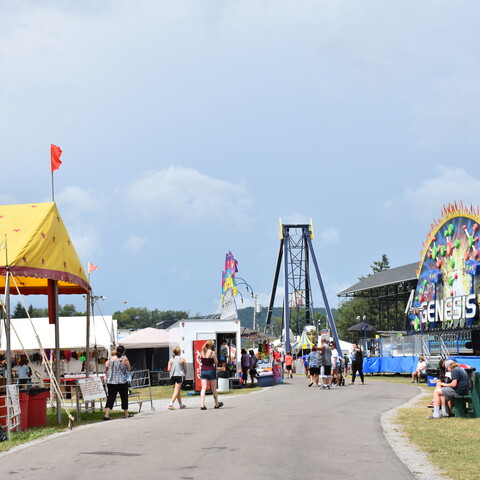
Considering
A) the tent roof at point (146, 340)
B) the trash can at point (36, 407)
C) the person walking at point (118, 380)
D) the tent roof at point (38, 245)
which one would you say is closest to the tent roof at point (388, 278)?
the tent roof at point (146, 340)

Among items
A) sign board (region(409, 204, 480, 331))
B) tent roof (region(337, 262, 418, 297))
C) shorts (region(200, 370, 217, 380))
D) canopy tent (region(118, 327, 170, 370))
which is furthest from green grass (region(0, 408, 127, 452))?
tent roof (region(337, 262, 418, 297))

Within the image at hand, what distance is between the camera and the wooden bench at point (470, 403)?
14.5 meters

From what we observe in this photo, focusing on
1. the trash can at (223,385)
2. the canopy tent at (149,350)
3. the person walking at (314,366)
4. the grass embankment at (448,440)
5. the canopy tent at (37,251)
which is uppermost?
the canopy tent at (37,251)

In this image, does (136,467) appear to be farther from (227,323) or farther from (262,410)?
(227,323)

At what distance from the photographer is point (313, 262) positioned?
6412 cm

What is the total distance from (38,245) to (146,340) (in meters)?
21.5

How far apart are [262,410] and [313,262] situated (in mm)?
47752

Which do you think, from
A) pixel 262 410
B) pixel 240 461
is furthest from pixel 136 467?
pixel 262 410

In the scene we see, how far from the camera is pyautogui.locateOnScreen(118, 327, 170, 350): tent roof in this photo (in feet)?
116

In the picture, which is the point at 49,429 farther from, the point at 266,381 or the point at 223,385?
the point at 266,381

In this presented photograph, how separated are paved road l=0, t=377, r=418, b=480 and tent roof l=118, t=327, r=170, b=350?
19098mm

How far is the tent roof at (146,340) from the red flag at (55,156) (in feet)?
60.6

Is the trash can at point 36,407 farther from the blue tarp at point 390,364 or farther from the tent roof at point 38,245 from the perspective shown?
the blue tarp at point 390,364

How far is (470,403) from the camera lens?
14.7 metres
